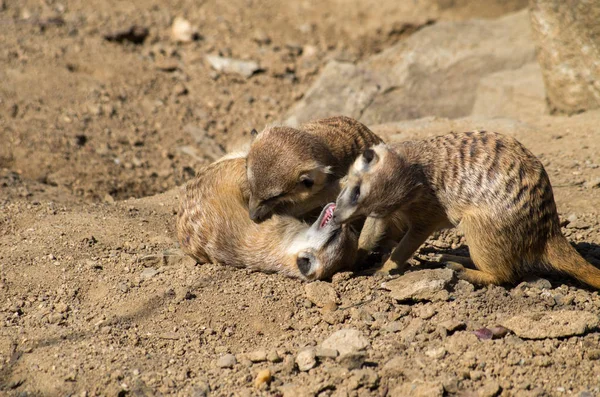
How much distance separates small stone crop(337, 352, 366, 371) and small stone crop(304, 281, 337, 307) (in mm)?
565

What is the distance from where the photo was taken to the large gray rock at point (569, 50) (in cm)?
586

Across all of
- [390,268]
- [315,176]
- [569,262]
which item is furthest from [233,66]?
[569,262]

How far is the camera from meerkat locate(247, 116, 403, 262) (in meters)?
4.12

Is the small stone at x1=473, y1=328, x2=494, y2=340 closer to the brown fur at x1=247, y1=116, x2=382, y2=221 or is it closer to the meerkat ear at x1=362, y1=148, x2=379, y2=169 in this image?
the meerkat ear at x1=362, y1=148, x2=379, y2=169

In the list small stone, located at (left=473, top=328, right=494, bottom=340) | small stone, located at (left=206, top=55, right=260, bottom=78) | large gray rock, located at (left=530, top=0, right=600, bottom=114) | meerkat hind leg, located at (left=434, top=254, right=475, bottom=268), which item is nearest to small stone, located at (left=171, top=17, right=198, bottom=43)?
small stone, located at (left=206, top=55, right=260, bottom=78)

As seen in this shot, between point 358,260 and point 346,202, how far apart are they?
2.31 feet

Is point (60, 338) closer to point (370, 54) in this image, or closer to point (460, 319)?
point (460, 319)

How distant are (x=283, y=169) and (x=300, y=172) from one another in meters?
0.13

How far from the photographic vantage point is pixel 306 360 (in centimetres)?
319

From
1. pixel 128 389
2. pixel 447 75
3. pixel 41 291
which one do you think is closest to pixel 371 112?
pixel 447 75

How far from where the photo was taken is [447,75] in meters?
7.45

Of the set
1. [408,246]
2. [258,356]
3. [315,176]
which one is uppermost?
[315,176]

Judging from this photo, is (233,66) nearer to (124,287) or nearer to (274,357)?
(124,287)

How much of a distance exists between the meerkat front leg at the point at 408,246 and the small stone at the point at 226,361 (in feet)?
3.68
